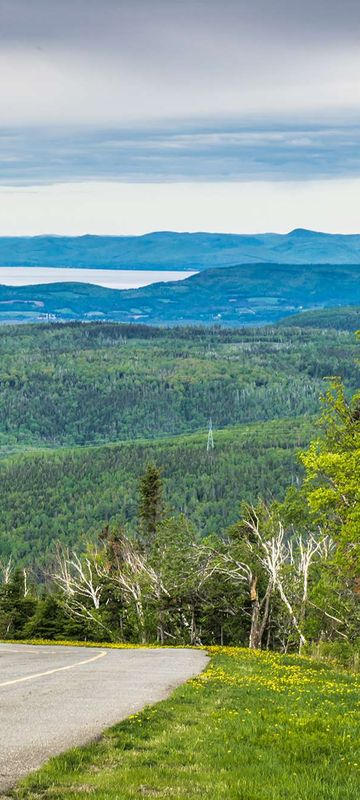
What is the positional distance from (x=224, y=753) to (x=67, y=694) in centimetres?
711

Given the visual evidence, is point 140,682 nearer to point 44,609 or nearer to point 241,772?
point 241,772

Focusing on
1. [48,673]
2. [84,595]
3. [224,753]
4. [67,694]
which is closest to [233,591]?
[84,595]

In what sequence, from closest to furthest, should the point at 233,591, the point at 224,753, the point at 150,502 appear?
the point at 224,753 → the point at 233,591 → the point at 150,502

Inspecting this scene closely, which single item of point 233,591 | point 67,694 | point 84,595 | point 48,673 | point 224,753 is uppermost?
point 224,753

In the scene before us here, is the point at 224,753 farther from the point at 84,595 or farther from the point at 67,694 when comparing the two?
Result: the point at 84,595

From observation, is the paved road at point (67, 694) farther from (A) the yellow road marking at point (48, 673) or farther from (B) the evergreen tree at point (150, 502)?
(B) the evergreen tree at point (150, 502)

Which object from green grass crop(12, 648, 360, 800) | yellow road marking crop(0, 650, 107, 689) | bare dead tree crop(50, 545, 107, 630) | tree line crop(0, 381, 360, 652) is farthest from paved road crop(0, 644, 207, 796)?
bare dead tree crop(50, 545, 107, 630)

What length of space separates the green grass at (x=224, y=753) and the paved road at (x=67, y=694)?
1.68 ft

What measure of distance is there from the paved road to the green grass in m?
0.51

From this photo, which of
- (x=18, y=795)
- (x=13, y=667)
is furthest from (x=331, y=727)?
(x=13, y=667)

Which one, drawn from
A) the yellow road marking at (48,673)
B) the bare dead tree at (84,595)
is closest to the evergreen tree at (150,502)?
the bare dead tree at (84,595)

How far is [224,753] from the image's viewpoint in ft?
49.9

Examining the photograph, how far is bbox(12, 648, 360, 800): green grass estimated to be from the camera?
1293 centimetres

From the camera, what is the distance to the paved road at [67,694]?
50.2 ft
